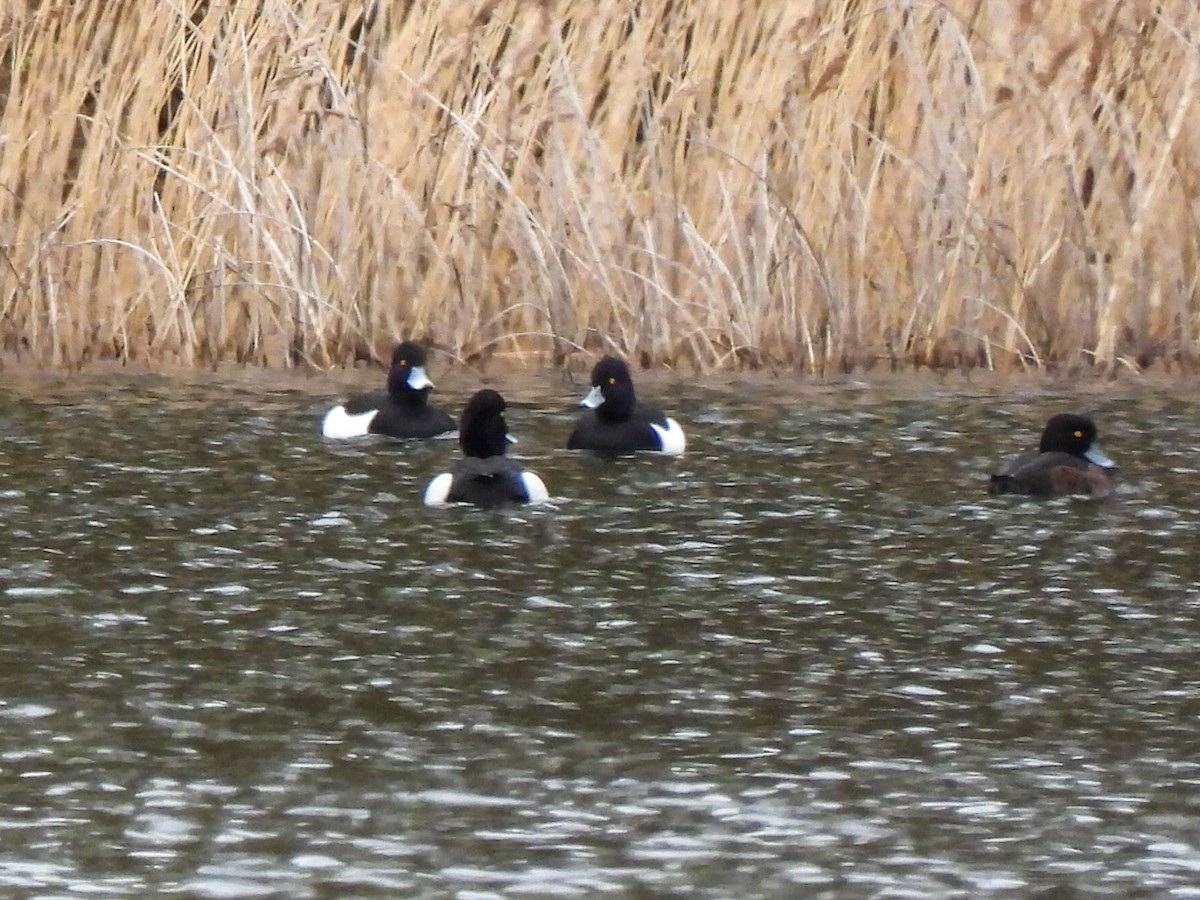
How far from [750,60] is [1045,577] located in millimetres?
5361

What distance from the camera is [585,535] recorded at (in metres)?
9.66

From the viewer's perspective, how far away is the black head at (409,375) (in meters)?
12.5

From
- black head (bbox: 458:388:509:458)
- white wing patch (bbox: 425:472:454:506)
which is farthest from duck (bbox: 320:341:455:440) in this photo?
white wing patch (bbox: 425:472:454:506)

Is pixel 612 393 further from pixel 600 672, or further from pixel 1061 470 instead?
pixel 600 672

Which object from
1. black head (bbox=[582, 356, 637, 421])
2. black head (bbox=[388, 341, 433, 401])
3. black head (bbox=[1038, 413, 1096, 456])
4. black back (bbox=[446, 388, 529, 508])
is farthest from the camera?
black head (bbox=[388, 341, 433, 401])

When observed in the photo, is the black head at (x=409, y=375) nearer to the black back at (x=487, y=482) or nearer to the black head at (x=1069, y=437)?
the black back at (x=487, y=482)

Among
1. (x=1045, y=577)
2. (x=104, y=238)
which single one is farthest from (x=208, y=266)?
(x=1045, y=577)

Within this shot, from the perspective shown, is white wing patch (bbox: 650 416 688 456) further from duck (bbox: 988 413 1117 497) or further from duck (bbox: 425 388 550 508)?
duck (bbox: 988 413 1117 497)

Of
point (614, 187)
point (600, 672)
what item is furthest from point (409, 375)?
point (600, 672)

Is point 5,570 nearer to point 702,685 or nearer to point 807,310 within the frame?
point 702,685

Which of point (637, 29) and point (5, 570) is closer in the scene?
point (5, 570)

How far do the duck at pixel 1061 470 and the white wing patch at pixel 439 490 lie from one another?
211cm

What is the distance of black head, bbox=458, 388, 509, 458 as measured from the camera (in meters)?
11.1

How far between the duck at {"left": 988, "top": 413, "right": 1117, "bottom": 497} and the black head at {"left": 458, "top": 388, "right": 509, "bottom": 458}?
2.09 meters
